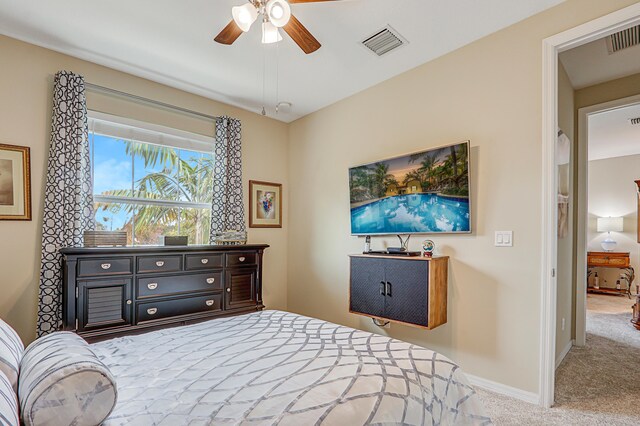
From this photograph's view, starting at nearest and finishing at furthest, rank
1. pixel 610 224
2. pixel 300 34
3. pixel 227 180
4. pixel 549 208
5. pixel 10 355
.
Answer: pixel 10 355
pixel 300 34
pixel 549 208
pixel 227 180
pixel 610 224

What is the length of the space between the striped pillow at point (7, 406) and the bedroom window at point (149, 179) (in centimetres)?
265

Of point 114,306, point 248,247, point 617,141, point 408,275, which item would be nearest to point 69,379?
point 114,306

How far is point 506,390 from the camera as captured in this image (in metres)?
2.50

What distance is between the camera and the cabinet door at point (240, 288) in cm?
344

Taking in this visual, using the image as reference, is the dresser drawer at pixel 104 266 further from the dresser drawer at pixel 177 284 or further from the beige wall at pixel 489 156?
the beige wall at pixel 489 156

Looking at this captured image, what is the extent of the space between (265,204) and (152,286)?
183 cm

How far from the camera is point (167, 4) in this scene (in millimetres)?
2348

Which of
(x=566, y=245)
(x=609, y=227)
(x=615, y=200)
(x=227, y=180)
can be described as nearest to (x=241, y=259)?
(x=227, y=180)

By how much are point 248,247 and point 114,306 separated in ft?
4.37

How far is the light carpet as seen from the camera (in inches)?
84.9

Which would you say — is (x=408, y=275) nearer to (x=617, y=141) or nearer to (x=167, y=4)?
(x=167, y=4)

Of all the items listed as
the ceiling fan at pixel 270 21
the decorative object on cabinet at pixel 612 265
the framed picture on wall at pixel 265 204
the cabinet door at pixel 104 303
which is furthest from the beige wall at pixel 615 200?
the cabinet door at pixel 104 303

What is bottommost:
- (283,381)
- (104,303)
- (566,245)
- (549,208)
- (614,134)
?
(104,303)

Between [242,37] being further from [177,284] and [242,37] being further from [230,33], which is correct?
[177,284]
